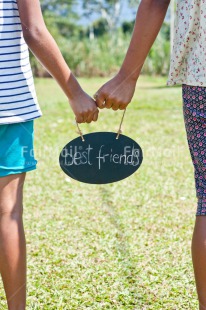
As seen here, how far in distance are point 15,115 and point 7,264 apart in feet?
1.53

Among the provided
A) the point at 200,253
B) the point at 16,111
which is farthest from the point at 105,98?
the point at 200,253

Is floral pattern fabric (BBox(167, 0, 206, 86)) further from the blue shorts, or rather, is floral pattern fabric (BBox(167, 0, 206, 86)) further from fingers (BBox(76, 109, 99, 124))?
the blue shorts

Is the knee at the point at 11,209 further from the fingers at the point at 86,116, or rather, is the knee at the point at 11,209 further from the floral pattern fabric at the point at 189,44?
the floral pattern fabric at the point at 189,44

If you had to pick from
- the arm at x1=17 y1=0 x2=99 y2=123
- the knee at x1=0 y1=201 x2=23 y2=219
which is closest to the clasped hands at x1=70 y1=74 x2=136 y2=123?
the arm at x1=17 y1=0 x2=99 y2=123

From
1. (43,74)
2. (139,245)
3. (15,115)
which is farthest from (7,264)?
(43,74)

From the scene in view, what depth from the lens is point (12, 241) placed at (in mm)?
1732

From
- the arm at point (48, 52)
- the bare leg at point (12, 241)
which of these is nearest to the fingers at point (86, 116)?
the arm at point (48, 52)

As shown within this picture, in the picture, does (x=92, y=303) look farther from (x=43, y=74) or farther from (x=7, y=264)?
(x=43, y=74)

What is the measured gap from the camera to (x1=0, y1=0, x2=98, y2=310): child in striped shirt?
1655 millimetres

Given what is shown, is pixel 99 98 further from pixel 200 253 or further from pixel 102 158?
pixel 200 253

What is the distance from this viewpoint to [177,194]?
354cm

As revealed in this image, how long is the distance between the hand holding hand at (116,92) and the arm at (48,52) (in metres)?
0.04

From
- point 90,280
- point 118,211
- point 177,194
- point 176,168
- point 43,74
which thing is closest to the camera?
point 90,280

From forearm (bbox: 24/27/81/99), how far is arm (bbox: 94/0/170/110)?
155 mm
